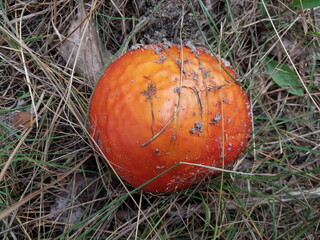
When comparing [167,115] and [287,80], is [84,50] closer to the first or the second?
[167,115]

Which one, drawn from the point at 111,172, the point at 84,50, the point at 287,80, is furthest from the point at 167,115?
the point at 287,80

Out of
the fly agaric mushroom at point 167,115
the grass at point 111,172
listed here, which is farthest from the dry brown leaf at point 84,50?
the fly agaric mushroom at point 167,115

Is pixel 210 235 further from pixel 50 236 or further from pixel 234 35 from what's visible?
pixel 234 35

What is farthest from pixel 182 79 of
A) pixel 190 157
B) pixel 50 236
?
pixel 50 236

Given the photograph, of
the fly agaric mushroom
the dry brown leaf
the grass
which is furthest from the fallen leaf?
the dry brown leaf

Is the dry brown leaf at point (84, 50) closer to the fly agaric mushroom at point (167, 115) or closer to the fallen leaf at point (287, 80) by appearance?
the fly agaric mushroom at point (167, 115)

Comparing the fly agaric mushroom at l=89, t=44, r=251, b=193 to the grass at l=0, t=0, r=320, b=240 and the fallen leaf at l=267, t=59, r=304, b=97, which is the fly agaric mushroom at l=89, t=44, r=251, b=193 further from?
the fallen leaf at l=267, t=59, r=304, b=97
